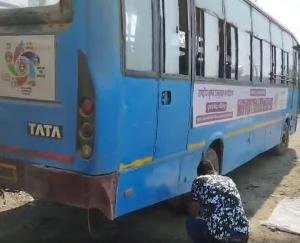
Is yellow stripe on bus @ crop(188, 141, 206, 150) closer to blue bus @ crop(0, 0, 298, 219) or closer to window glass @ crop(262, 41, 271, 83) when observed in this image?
blue bus @ crop(0, 0, 298, 219)

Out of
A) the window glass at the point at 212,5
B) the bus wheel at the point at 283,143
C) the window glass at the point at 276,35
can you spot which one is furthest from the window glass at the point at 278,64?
the window glass at the point at 212,5

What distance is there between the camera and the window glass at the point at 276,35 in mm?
Result: 10132

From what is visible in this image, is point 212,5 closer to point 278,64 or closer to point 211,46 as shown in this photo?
point 211,46

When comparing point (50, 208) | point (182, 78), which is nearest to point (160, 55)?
point (182, 78)

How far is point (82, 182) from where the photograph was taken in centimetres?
430

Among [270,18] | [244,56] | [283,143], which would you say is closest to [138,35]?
[244,56]

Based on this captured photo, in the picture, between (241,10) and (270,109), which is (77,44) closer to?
(241,10)

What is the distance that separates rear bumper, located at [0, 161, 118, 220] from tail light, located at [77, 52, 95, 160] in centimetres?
22

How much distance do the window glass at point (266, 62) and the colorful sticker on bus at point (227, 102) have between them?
22 cm

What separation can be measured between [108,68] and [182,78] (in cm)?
137

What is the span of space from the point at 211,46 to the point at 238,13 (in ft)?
4.58

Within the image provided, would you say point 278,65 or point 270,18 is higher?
point 270,18

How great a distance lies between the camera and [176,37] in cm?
526

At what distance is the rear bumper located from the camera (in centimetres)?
429
